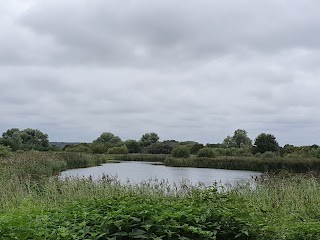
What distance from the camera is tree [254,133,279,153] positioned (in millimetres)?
43094

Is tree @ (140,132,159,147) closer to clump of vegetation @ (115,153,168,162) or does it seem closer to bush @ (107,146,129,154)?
bush @ (107,146,129,154)

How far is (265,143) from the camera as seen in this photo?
1704 inches

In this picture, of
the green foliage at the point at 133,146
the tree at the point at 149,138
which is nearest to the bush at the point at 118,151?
the green foliage at the point at 133,146

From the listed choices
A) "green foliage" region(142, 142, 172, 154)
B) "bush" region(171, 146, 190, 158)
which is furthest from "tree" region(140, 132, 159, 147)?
"bush" region(171, 146, 190, 158)

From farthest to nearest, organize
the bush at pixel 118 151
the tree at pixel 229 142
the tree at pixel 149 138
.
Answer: the tree at pixel 149 138 < the tree at pixel 229 142 < the bush at pixel 118 151

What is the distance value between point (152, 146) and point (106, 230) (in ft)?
161

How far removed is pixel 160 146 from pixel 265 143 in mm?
14271

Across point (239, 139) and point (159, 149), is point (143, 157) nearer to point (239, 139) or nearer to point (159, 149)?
point (159, 149)

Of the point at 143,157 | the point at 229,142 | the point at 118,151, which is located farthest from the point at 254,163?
the point at 229,142

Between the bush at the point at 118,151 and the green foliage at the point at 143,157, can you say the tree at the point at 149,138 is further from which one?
the green foliage at the point at 143,157

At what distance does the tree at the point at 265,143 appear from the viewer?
43094 mm

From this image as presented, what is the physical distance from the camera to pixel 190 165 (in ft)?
115

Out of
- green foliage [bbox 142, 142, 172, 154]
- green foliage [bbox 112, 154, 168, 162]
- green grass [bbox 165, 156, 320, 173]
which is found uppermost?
green foliage [bbox 142, 142, 172, 154]

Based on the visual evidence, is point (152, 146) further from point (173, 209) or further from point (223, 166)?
point (173, 209)
